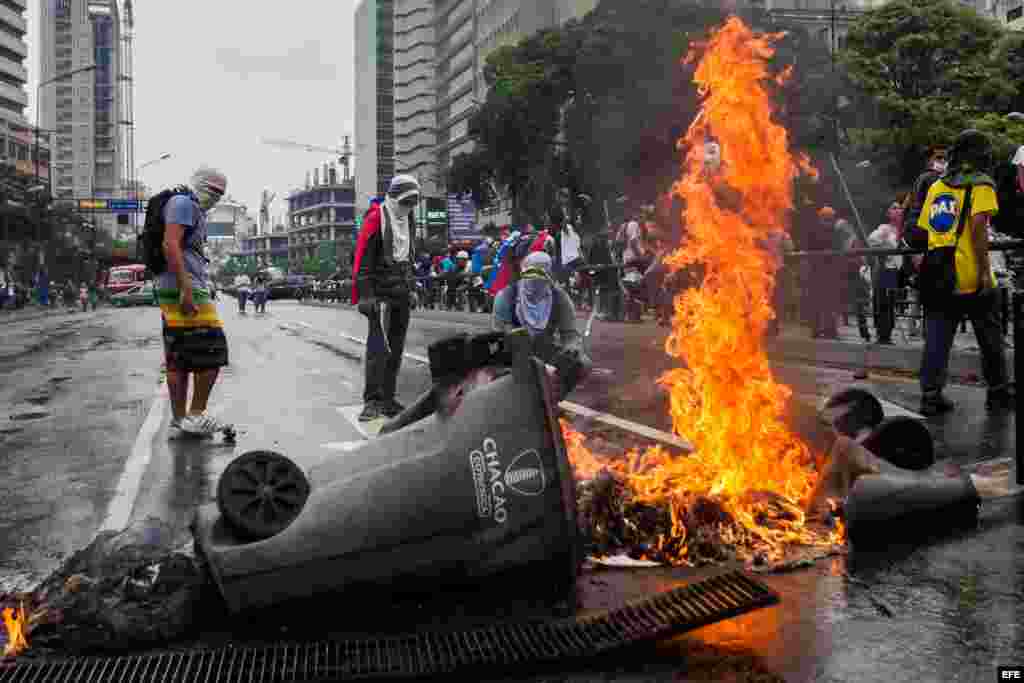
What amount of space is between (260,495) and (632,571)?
1.51 metres

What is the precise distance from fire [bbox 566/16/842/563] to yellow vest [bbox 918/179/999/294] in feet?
9.07

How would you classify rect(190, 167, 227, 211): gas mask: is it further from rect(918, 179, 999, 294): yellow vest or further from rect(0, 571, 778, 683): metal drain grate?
rect(918, 179, 999, 294): yellow vest

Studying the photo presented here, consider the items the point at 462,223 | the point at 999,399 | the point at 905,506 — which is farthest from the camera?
the point at 462,223

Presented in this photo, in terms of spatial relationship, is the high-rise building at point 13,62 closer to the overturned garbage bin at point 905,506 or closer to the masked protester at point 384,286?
the masked protester at point 384,286

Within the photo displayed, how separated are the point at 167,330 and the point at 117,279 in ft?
212

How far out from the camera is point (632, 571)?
4.20m

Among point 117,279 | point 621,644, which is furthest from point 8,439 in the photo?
point 117,279

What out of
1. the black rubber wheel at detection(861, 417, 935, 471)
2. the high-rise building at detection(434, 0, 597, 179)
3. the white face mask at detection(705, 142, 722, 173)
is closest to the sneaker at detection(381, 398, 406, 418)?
the white face mask at detection(705, 142, 722, 173)

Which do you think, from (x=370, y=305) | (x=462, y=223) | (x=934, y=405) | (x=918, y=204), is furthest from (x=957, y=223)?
(x=462, y=223)

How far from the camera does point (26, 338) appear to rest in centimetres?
2495

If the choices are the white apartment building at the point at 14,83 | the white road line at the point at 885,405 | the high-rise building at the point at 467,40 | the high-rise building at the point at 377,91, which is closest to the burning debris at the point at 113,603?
the white road line at the point at 885,405

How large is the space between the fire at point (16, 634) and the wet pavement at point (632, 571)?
615 millimetres

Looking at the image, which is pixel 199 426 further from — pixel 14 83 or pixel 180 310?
pixel 14 83

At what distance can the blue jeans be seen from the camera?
8.12 m
